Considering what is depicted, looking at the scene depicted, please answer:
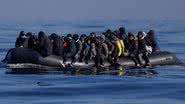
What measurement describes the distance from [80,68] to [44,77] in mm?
4527

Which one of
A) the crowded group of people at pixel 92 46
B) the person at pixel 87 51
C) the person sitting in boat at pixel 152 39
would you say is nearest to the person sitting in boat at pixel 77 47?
the crowded group of people at pixel 92 46

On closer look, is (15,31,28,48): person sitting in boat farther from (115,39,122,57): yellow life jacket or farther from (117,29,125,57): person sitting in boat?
(117,29,125,57): person sitting in boat

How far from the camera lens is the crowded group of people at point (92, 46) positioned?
40.2 metres

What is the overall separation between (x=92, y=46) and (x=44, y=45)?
2688 mm

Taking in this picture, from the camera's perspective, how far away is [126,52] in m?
42.2

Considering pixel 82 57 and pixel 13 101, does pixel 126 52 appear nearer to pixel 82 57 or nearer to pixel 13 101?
pixel 82 57

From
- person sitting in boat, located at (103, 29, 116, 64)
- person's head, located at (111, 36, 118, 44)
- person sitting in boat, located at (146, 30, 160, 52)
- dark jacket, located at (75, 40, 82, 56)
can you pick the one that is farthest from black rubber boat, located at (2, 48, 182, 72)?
person sitting in boat, located at (146, 30, 160, 52)

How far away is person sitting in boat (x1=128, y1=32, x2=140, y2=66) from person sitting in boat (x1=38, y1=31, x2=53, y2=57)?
4.77 metres

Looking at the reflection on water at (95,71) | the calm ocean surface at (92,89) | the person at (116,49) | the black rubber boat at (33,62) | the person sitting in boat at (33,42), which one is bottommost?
the calm ocean surface at (92,89)

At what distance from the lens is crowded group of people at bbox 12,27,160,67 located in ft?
132

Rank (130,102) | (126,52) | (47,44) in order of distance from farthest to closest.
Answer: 1. (126,52)
2. (47,44)
3. (130,102)

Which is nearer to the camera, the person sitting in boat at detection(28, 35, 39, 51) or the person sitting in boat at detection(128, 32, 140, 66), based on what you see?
the person sitting in boat at detection(28, 35, 39, 51)

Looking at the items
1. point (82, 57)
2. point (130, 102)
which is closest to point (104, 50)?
point (82, 57)

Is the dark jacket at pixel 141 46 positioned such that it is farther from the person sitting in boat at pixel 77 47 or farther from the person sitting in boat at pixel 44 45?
the person sitting in boat at pixel 44 45
